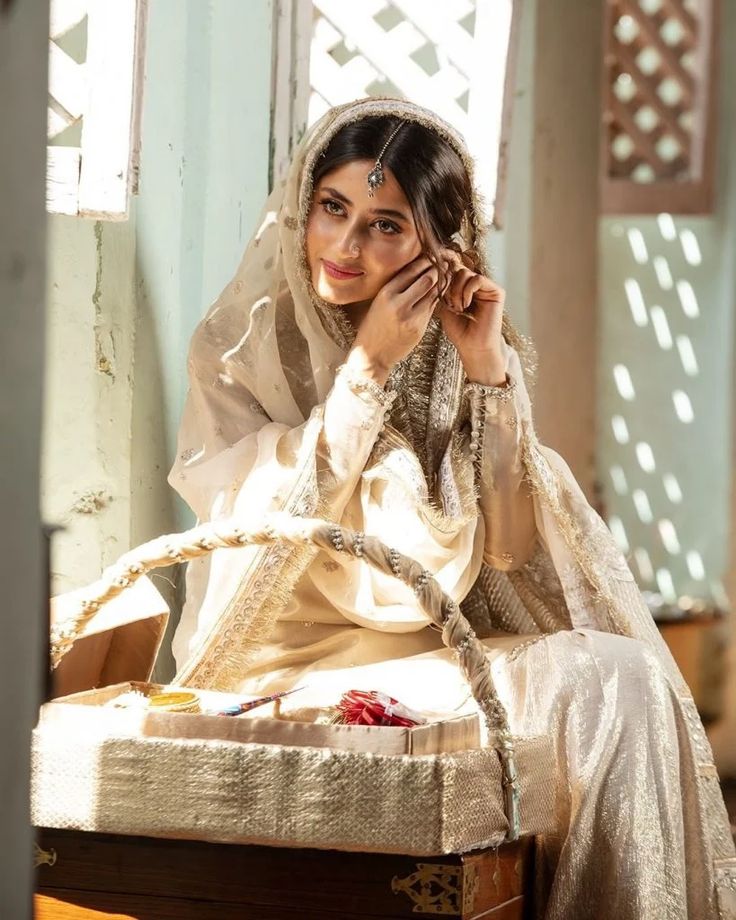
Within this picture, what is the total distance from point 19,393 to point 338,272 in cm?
137

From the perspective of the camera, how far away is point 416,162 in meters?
2.46

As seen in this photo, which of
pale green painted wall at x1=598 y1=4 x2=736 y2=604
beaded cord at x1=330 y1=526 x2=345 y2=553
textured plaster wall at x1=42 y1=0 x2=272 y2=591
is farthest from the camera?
pale green painted wall at x1=598 y1=4 x2=736 y2=604

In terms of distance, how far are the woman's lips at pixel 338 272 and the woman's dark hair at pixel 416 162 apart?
0.41ft

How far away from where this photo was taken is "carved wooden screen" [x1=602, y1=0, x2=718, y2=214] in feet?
23.1

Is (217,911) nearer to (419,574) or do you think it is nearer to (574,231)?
(419,574)

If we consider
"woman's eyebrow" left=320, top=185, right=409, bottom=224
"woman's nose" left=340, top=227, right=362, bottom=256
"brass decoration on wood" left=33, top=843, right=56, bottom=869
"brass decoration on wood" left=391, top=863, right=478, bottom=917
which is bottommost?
"brass decoration on wood" left=33, top=843, right=56, bottom=869

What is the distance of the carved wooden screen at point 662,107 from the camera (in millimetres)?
7027

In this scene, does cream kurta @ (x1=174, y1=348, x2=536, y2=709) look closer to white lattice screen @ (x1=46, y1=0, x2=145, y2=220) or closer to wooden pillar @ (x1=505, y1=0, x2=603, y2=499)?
white lattice screen @ (x1=46, y1=0, x2=145, y2=220)

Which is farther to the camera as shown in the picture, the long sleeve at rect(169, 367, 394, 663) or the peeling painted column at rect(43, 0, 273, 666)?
the peeling painted column at rect(43, 0, 273, 666)

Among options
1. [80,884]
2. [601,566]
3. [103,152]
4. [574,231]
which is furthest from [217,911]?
[574,231]

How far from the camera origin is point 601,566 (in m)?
2.55

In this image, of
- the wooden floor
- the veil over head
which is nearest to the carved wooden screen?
the veil over head

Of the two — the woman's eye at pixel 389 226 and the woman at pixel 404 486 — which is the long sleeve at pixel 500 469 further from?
the woman's eye at pixel 389 226

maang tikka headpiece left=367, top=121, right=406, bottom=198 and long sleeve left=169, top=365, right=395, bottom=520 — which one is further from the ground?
maang tikka headpiece left=367, top=121, right=406, bottom=198
